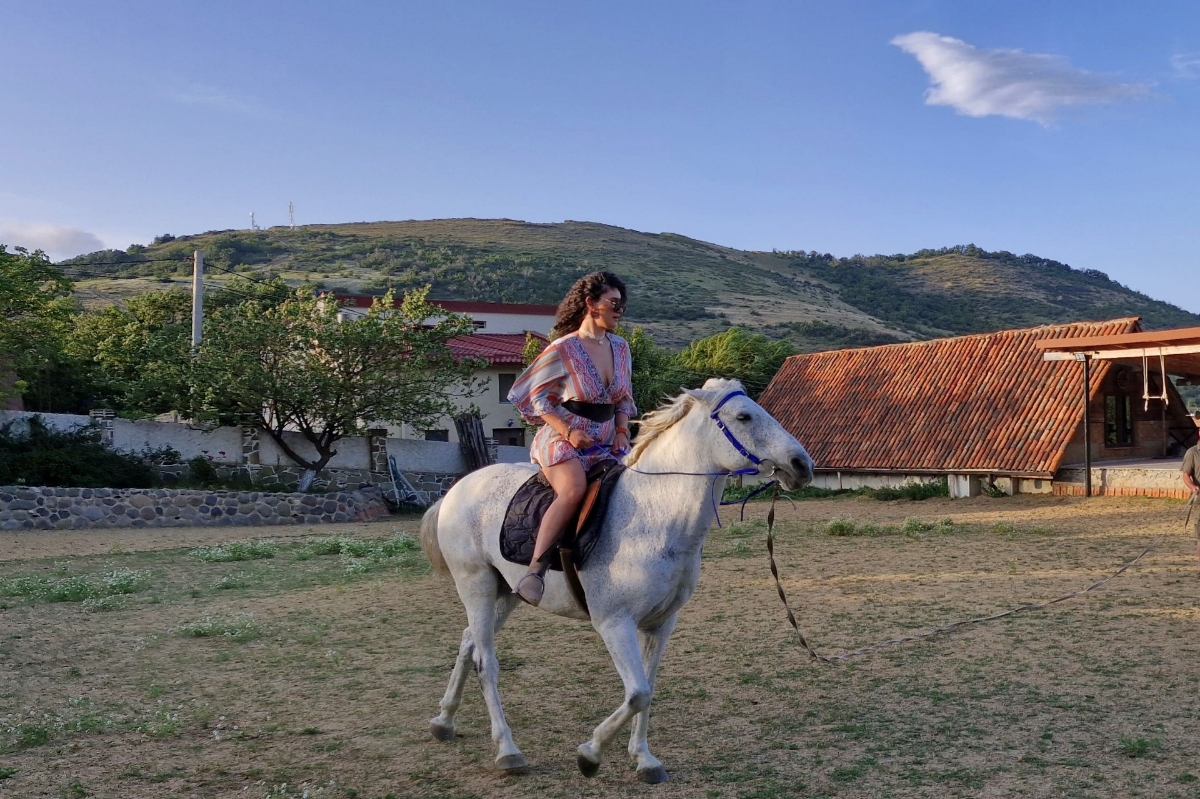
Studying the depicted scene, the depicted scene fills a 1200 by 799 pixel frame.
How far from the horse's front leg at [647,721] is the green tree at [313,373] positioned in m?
19.3

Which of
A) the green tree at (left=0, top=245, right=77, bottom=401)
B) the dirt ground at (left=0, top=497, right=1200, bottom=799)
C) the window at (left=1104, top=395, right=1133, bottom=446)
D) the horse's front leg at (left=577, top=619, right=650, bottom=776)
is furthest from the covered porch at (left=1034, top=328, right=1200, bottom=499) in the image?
the green tree at (left=0, top=245, right=77, bottom=401)

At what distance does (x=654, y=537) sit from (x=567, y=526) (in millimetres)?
454

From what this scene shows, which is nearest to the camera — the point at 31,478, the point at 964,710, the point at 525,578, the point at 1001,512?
the point at 525,578

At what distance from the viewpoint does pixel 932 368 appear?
2581cm

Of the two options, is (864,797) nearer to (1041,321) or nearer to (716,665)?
(716,665)

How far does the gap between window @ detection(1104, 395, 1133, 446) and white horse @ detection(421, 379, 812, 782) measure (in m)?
21.8

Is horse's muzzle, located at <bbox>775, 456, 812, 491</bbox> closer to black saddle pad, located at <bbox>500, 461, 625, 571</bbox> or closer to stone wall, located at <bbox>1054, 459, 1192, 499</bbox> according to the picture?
black saddle pad, located at <bbox>500, 461, 625, 571</bbox>

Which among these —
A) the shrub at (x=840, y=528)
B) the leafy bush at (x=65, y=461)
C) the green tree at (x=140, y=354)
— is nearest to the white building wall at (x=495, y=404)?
the green tree at (x=140, y=354)

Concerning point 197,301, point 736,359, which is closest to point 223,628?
point 197,301

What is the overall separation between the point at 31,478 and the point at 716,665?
18.2 meters

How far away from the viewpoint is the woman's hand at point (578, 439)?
16.2 feet

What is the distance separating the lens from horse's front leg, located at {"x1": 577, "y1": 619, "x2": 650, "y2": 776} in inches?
176

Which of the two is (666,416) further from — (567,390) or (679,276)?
(679,276)

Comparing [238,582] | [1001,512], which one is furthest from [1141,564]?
[238,582]
